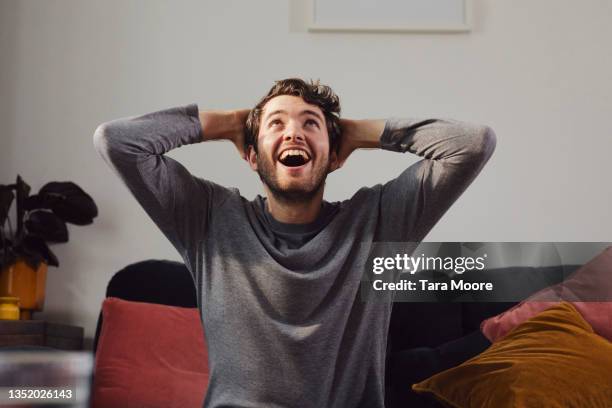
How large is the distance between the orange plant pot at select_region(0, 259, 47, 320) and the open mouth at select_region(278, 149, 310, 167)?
1.46 metres

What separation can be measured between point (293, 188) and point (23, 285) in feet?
4.87

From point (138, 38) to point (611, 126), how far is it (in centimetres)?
160

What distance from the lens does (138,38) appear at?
2.56 m

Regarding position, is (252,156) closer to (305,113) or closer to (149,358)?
(305,113)

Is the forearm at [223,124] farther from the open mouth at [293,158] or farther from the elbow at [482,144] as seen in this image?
the elbow at [482,144]

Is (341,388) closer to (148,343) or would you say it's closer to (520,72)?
(148,343)

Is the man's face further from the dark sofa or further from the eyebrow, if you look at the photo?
the dark sofa

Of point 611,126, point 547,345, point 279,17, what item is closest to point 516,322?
point 547,345

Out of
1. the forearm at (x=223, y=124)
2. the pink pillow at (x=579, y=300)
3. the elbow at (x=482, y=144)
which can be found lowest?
the pink pillow at (x=579, y=300)

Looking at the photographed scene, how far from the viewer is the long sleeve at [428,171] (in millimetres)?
1273

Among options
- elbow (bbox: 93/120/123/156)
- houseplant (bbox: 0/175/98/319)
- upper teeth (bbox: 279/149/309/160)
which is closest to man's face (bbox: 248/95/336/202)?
upper teeth (bbox: 279/149/309/160)

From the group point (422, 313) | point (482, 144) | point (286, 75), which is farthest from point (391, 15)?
point (482, 144)

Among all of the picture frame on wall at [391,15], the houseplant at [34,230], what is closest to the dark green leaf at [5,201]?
the houseplant at [34,230]

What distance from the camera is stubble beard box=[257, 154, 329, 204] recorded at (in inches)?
46.7
